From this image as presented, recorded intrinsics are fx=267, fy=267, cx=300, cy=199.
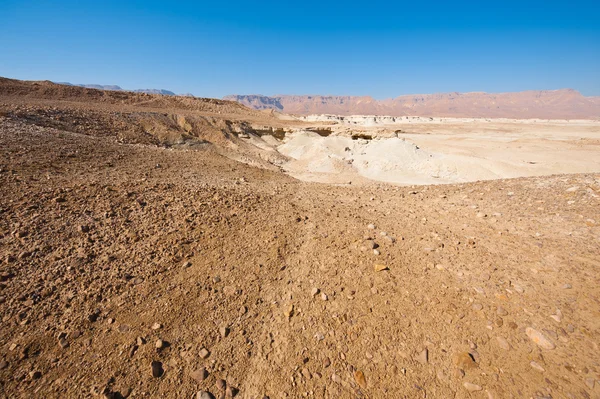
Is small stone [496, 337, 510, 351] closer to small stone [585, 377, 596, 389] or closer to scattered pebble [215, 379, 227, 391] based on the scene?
small stone [585, 377, 596, 389]

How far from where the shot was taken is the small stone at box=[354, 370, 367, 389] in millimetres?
2289

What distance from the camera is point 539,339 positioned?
254cm

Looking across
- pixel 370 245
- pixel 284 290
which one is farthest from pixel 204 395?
pixel 370 245

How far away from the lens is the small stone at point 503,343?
2520 mm

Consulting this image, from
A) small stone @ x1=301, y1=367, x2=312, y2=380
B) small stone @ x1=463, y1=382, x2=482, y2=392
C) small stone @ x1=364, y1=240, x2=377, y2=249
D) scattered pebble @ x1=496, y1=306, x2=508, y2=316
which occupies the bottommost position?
small stone @ x1=301, y1=367, x2=312, y2=380

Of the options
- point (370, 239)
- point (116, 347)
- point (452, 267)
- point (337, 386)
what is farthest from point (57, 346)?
point (452, 267)

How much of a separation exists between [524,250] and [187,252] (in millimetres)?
4753

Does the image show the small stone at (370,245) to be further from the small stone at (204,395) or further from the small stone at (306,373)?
the small stone at (204,395)

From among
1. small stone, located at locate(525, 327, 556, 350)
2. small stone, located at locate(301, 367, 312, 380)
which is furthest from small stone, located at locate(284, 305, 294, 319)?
small stone, located at locate(525, 327, 556, 350)

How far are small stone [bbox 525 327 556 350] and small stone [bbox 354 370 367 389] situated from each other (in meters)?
1.71

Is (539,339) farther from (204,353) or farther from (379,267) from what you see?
(204,353)

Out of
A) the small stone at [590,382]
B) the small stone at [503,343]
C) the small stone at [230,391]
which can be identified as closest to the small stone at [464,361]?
the small stone at [503,343]

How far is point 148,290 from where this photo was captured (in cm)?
300

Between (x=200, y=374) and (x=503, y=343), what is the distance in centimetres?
281
